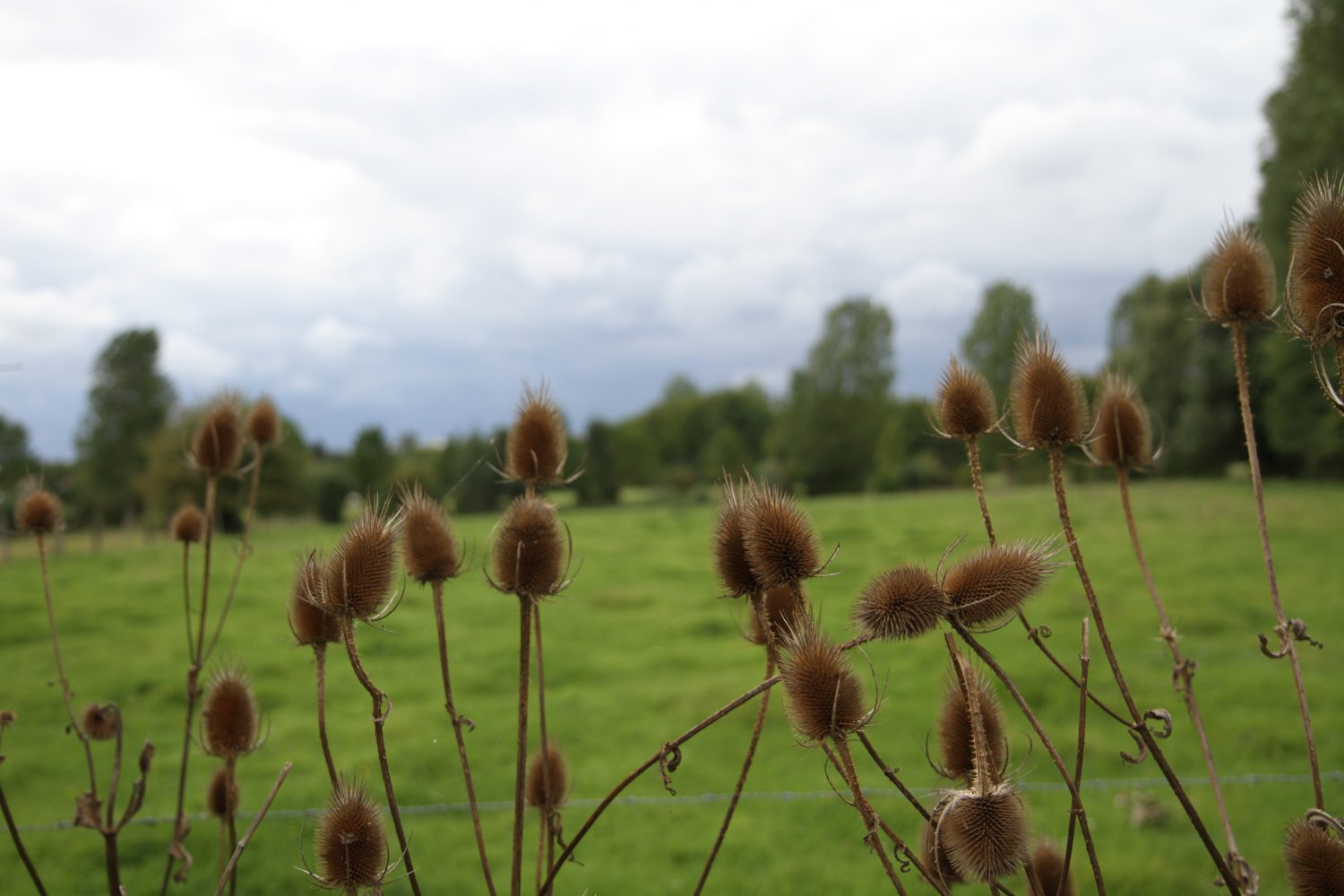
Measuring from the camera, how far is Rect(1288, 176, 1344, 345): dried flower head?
1382mm

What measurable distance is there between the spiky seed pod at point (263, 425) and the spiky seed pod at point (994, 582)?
2.32 m

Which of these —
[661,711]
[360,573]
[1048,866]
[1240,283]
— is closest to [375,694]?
[360,573]

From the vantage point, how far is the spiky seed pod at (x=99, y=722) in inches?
98.0

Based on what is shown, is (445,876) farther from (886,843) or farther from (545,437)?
(545,437)

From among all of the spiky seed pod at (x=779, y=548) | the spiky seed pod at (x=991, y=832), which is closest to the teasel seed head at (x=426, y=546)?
the spiky seed pod at (x=779, y=548)

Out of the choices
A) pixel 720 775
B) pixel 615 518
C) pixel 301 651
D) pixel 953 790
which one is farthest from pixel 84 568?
pixel 953 790

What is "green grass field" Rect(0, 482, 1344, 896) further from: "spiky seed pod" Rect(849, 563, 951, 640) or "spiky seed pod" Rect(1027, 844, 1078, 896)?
"spiky seed pod" Rect(1027, 844, 1078, 896)

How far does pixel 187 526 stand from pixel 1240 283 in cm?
284

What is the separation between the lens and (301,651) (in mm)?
11547

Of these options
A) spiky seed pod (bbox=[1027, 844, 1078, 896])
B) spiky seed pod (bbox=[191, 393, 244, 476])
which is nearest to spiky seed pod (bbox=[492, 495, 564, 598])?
spiky seed pod (bbox=[1027, 844, 1078, 896])

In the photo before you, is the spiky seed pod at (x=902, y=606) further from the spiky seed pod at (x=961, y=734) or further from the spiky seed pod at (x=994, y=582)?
the spiky seed pod at (x=961, y=734)

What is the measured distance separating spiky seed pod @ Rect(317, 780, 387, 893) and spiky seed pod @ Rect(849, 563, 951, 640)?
74cm

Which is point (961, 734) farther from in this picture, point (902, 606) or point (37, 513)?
point (37, 513)

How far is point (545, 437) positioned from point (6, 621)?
42.9ft
